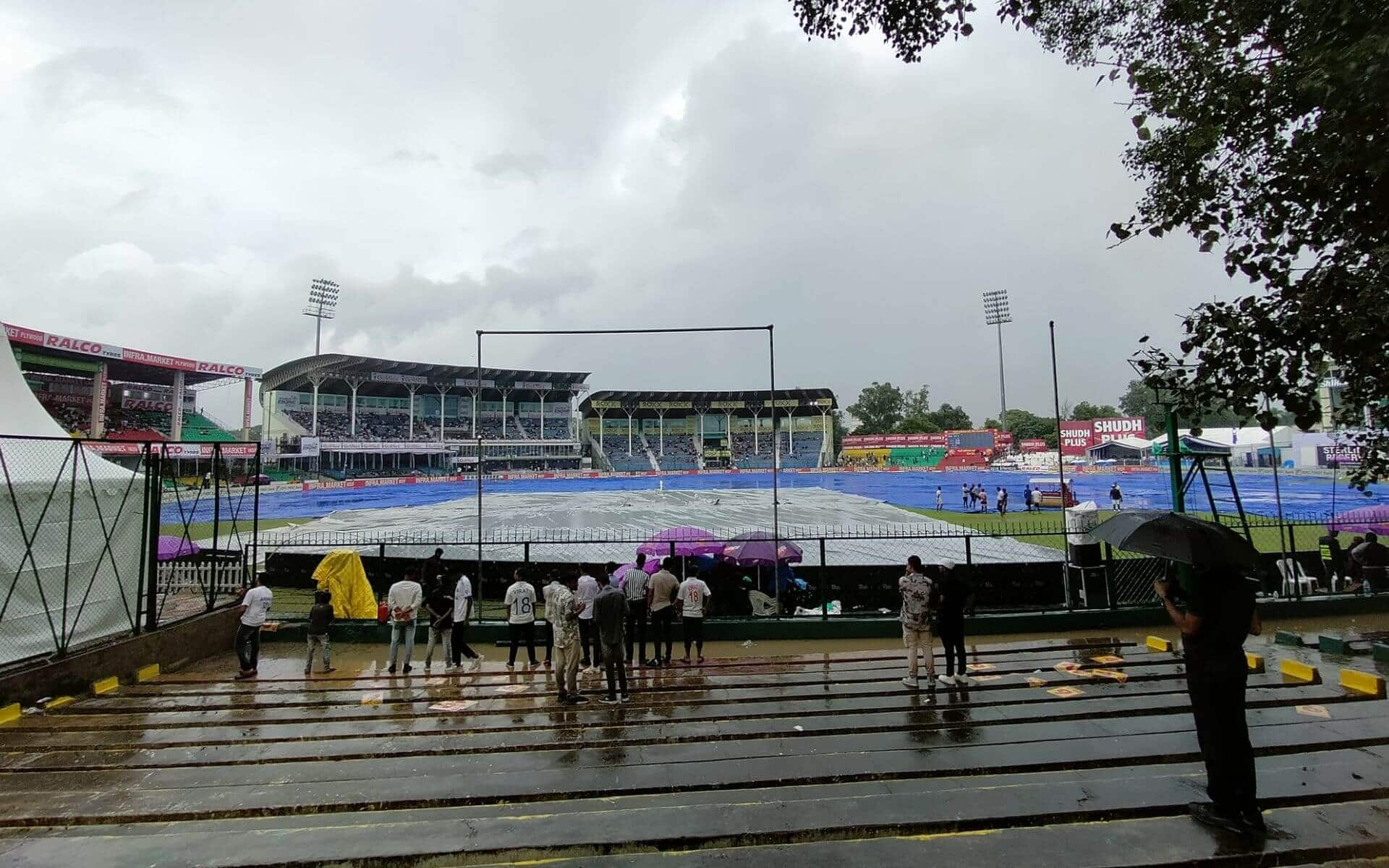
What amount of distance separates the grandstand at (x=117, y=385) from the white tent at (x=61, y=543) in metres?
43.3

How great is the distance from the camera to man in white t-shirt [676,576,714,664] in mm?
8797

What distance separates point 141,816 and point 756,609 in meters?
8.07

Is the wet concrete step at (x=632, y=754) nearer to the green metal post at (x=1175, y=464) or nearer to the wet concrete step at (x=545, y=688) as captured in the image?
the wet concrete step at (x=545, y=688)

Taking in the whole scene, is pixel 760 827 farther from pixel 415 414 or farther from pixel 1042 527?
pixel 415 414

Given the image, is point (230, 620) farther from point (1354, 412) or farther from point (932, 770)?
point (1354, 412)

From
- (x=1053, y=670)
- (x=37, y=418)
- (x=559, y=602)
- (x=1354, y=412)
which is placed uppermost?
(x=37, y=418)

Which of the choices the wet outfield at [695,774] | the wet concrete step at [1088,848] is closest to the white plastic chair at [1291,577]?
the wet outfield at [695,774]

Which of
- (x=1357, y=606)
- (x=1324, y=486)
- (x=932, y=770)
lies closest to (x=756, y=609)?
(x=932, y=770)

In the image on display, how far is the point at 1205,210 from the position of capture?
5082 mm

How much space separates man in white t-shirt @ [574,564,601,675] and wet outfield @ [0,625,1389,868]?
0.60m

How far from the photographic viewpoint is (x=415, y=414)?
80000 millimetres

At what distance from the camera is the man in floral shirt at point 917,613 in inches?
281

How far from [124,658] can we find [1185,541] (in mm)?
11879

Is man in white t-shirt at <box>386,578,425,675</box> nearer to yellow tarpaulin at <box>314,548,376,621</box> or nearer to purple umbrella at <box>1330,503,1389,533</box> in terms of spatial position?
yellow tarpaulin at <box>314,548,376,621</box>
